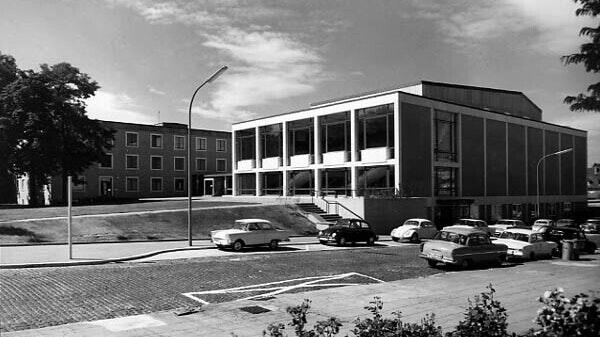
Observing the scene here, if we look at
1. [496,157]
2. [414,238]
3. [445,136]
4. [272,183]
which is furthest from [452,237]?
[496,157]

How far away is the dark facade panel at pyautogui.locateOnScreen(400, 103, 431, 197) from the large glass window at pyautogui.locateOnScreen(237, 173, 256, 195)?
20773 mm

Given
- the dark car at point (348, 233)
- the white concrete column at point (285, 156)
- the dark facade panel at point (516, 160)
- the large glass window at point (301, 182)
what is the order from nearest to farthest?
the dark car at point (348, 233) < the large glass window at point (301, 182) < the white concrete column at point (285, 156) < the dark facade panel at point (516, 160)

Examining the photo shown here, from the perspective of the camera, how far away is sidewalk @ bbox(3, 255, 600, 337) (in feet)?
31.4

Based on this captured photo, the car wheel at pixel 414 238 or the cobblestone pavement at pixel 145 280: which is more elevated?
the cobblestone pavement at pixel 145 280

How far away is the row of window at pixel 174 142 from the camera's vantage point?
65000 mm

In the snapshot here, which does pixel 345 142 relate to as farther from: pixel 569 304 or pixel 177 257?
pixel 569 304

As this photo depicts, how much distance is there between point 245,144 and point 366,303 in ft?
151

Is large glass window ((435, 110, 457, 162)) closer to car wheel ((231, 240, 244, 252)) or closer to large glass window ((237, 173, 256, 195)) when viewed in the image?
large glass window ((237, 173, 256, 195))

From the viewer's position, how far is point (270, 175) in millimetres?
53812

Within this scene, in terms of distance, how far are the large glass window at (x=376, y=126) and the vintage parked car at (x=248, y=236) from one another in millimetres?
19166

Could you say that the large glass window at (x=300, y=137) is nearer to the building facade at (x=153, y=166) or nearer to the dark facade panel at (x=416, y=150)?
the dark facade panel at (x=416, y=150)

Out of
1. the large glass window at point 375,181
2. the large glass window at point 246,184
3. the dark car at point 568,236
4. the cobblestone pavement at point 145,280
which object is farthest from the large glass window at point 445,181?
the cobblestone pavement at point 145,280

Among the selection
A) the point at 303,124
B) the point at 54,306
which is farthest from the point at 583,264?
the point at 303,124

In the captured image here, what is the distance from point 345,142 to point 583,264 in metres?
25.8
